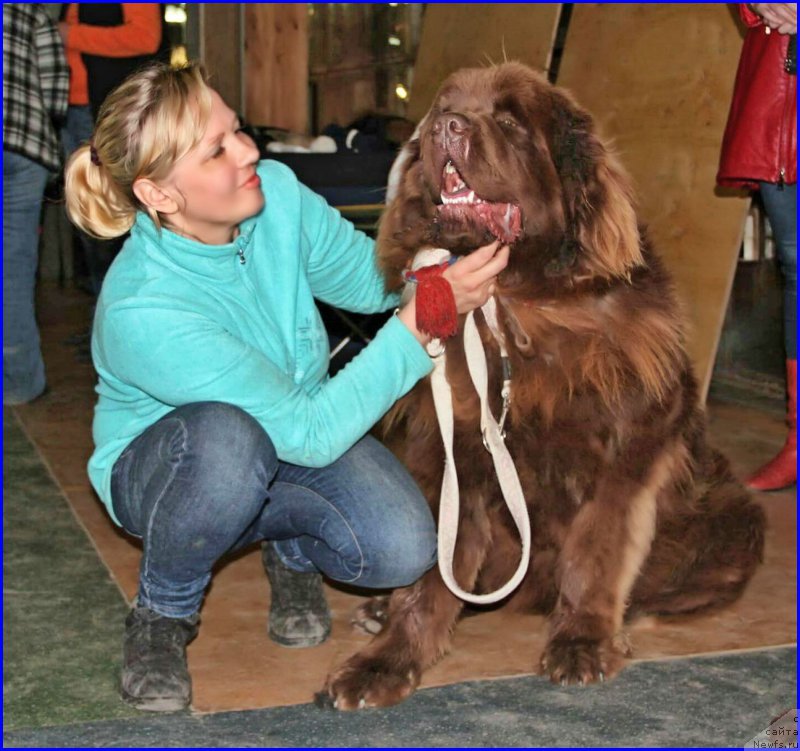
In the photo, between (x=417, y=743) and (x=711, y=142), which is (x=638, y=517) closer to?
(x=417, y=743)

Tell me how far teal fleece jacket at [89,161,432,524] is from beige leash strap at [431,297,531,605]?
5.7 inches

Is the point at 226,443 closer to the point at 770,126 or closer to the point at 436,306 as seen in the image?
the point at 436,306

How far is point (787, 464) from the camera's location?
3.76 m

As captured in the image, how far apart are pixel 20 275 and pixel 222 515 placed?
2.83 meters

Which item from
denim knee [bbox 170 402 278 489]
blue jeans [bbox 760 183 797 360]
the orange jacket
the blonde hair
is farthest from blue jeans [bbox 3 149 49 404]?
blue jeans [bbox 760 183 797 360]

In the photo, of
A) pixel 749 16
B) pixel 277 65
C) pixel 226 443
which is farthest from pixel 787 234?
pixel 277 65

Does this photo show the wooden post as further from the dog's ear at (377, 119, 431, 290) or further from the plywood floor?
the dog's ear at (377, 119, 431, 290)

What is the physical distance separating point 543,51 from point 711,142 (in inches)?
39.6

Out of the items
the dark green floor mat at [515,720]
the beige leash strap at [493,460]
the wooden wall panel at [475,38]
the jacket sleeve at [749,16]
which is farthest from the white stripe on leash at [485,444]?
the wooden wall panel at [475,38]

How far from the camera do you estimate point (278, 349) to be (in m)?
2.53

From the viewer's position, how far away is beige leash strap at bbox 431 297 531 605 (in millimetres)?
2420

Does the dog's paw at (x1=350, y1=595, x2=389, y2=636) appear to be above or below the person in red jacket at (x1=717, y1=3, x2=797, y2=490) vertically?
below

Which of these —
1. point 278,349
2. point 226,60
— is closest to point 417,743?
point 278,349

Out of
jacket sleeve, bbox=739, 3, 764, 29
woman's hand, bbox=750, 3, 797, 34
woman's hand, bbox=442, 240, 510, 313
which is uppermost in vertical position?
woman's hand, bbox=750, 3, 797, 34
